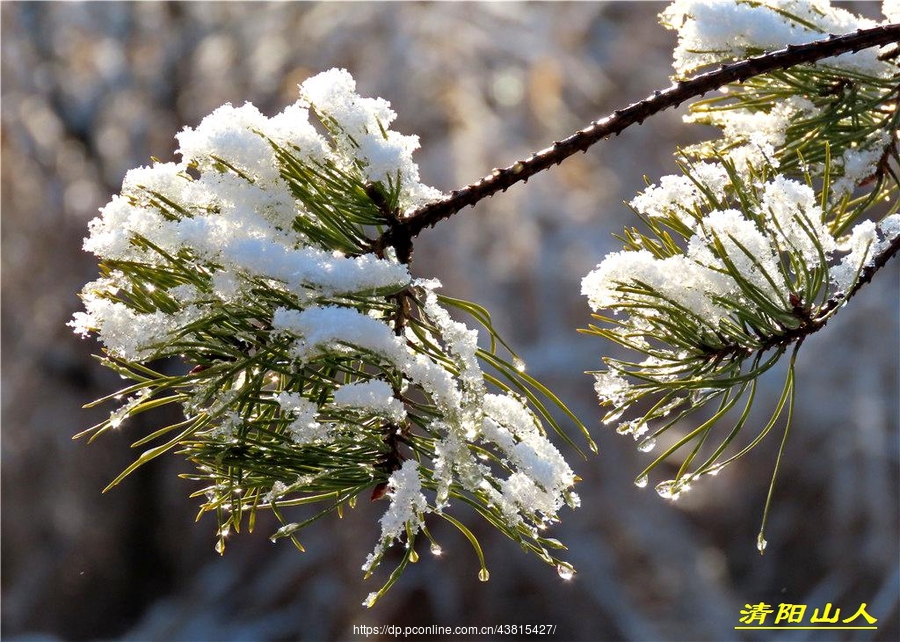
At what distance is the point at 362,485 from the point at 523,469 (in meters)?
0.06

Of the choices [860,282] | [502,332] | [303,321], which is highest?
[502,332]

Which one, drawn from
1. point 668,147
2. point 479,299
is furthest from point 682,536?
point 668,147

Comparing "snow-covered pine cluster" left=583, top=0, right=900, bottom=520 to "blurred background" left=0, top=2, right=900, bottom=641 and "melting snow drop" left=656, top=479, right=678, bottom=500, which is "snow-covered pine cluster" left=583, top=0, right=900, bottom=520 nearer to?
"melting snow drop" left=656, top=479, right=678, bottom=500

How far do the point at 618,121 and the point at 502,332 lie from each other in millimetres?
1172

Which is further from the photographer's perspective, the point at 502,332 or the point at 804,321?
the point at 502,332

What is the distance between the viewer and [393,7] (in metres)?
1.74

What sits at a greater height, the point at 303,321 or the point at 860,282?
the point at 860,282

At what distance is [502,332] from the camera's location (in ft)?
A: 4.83

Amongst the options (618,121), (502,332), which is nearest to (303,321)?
(618,121)

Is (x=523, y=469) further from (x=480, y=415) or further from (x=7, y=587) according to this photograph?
(x=7, y=587)

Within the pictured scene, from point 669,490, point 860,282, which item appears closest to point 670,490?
point 669,490

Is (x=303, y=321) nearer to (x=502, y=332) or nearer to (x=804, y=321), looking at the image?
(x=804, y=321)

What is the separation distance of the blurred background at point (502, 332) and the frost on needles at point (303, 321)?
47.5 inches

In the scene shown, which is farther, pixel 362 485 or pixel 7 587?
pixel 7 587
